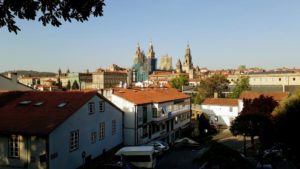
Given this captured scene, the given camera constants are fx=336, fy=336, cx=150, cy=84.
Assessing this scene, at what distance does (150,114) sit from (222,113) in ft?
94.4

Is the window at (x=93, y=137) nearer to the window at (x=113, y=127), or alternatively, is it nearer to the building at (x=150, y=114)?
the window at (x=113, y=127)

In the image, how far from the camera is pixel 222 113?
220 feet

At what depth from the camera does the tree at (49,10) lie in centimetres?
915

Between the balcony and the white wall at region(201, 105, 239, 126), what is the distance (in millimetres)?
12043

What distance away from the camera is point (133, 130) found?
3762cm

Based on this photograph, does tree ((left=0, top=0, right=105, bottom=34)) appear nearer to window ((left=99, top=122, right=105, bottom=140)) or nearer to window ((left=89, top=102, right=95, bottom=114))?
window ((left=89, top=102, right=95, bottom=114))

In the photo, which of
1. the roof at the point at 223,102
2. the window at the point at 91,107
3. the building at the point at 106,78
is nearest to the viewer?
the window at the point at 91,107

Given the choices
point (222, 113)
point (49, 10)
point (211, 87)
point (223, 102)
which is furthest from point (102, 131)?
point (211, 87)

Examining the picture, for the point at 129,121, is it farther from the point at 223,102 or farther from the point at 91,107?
the point at 223,102

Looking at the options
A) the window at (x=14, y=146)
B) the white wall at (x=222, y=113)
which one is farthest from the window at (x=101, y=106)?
the white wall at (x=222, y=113)

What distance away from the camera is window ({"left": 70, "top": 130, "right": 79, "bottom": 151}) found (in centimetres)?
2622

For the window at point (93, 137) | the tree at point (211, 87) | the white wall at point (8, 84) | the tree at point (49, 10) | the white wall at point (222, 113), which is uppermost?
the tree at point (49, 10)

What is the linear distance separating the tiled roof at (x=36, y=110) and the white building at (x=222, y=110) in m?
41.4

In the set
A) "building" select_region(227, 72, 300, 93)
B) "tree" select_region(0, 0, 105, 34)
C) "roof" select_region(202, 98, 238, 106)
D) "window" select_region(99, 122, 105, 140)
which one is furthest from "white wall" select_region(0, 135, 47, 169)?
"building" select_region(227, 72, 300, 93)
